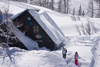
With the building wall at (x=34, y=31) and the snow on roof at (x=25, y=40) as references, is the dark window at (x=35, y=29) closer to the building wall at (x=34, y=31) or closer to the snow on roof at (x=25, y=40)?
the building wall at (x=34, y=31)

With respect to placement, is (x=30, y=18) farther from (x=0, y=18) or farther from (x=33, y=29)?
(x=0, y=18)

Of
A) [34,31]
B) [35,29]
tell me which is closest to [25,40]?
[34,31]

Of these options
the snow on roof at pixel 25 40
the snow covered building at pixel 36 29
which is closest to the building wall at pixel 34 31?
the snow covered building at pixel 36 29

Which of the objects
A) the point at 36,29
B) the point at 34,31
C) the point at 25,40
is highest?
the point at 36,29

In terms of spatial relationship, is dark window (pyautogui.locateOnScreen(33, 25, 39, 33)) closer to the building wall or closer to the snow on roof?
the building wall

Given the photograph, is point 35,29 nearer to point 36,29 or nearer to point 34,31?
point 36,29

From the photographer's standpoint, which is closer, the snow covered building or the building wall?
the snow covered building

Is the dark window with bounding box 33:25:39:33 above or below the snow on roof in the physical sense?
above

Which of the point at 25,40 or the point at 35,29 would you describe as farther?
the point at 35,29

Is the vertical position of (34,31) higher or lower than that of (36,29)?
lower

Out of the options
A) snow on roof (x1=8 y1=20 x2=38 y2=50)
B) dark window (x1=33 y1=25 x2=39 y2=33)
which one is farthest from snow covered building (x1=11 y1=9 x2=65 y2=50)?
snow on roof (x1=8 y1=20 x2=38 y2=50)

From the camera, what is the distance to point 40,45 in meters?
18.9

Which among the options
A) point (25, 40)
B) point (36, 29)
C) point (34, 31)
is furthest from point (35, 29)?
point (25, 40)

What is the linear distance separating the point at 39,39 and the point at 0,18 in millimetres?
5912
